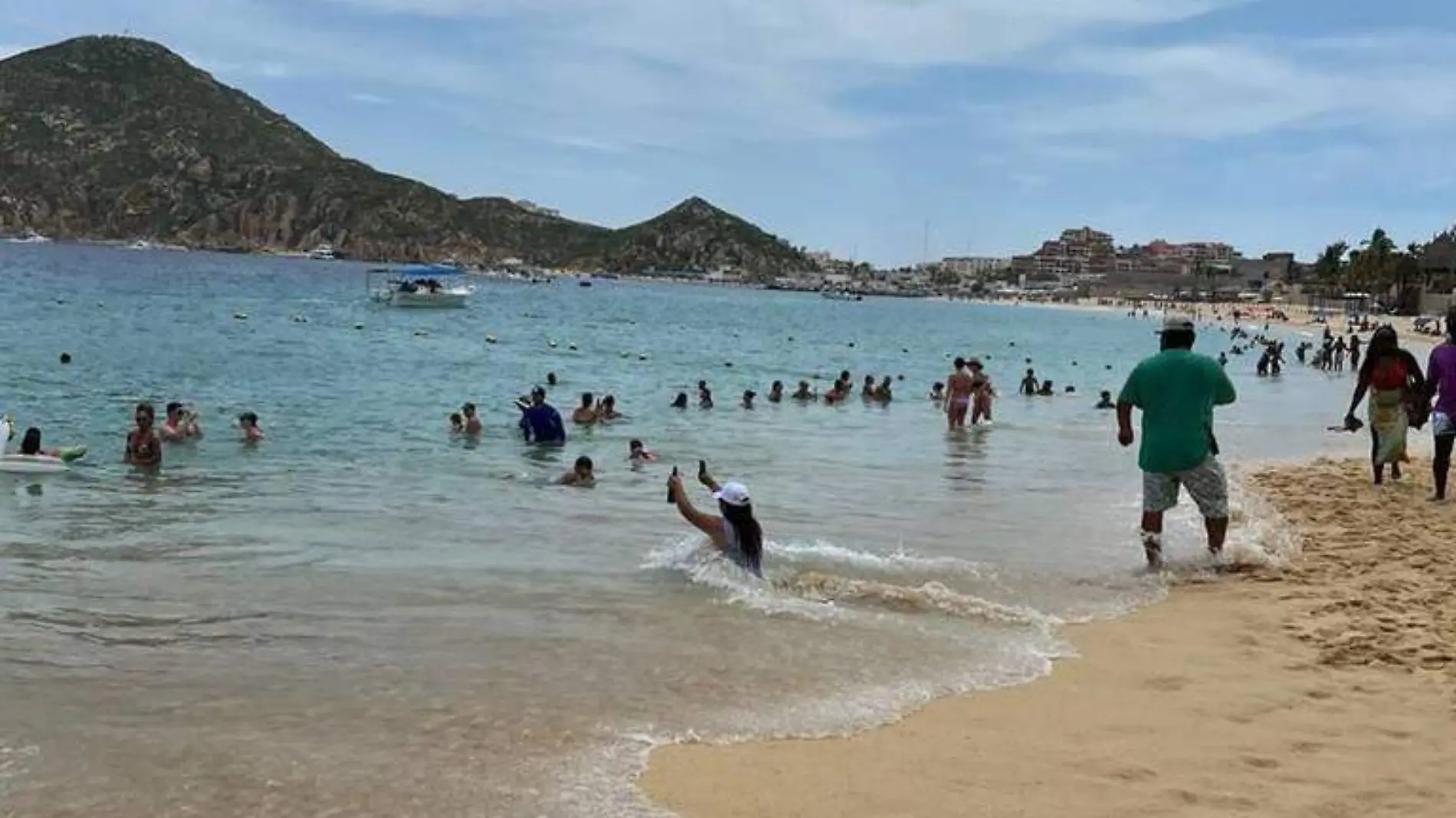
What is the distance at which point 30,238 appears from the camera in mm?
179375

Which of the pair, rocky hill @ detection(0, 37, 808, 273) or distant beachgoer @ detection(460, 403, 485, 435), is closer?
distant beachgoer @ detection(460, 403, 485, 435)

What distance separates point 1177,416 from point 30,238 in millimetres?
197858

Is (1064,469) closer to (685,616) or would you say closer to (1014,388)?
(685,616)

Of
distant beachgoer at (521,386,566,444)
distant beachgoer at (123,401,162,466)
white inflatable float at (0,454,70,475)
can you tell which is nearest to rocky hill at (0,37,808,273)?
distant beachgoer at (521,386,566,444)

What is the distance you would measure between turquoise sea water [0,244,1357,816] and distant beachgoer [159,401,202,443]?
0.35 meters

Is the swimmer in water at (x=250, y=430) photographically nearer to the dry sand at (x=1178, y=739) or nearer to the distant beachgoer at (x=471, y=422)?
the distant beachgoer at (x=471, y=422)

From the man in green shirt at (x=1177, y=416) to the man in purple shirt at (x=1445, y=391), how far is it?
3.65m

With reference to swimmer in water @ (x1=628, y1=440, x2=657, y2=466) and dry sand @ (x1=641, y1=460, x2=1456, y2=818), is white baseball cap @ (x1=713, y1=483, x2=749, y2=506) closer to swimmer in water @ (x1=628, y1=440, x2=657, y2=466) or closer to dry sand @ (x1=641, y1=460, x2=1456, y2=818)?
dry sand @ (x1=641, y1=460, x2=1456, y2=818)

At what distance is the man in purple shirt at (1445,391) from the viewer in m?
11.6

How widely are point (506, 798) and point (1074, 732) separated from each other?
2.50 metres

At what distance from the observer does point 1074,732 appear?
581 centimetres

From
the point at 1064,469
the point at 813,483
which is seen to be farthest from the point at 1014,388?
the point at 813,483

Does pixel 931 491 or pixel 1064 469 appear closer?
pixel 931 491

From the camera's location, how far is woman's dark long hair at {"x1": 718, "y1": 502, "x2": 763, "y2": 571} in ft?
30.1
